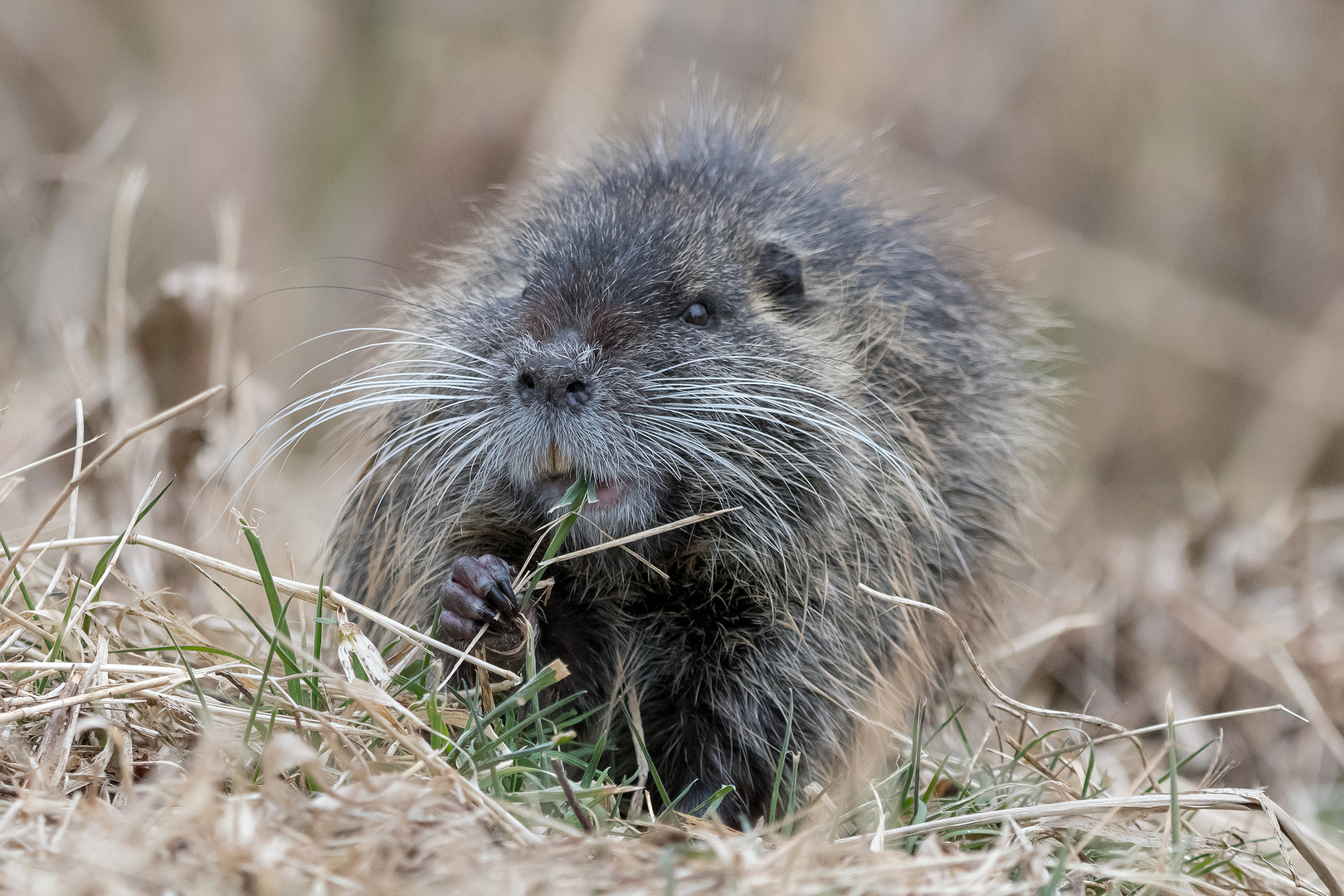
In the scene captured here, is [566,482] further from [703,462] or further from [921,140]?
[921,140]

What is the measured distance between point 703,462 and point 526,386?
482mm

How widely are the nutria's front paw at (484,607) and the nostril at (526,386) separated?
0.40 m

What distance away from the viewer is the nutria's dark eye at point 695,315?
3375mm

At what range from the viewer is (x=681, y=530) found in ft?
10.7

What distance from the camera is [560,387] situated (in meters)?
2.95

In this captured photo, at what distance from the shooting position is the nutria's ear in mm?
3633

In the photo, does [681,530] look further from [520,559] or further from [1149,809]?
[1149,809]

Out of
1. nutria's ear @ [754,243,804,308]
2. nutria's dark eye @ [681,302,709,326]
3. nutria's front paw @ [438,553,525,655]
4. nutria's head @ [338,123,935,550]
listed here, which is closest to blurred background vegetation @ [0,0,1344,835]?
nutria's head @ [338,123,935,550]

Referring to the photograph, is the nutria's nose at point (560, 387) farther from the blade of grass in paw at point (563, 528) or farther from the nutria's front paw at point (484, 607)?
the nutria's front paw at point (484, 607)

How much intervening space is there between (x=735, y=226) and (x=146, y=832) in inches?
90.7

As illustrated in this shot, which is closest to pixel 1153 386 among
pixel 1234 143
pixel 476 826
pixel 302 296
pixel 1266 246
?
pixel 1266 246

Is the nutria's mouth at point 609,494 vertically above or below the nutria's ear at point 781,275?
below

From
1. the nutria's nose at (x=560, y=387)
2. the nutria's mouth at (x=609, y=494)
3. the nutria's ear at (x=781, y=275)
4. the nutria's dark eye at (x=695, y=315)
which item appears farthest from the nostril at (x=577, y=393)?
the nutria's ear at (x=781, y=275)

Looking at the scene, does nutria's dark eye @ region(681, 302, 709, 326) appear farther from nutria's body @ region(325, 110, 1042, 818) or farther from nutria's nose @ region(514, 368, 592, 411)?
nutria's nose @ region(514, 368, 592, 411)
